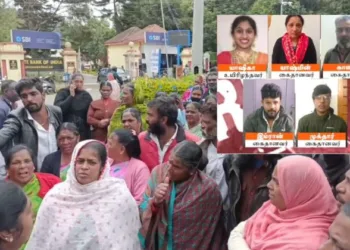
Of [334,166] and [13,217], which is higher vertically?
[13,217]

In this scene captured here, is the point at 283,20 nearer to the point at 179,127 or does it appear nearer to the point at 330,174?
the point at 330,174

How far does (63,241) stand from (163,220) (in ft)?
2.07

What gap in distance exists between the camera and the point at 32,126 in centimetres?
397

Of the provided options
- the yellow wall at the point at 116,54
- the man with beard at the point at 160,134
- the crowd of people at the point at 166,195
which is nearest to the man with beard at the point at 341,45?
the crowd of people at the point at 166,195

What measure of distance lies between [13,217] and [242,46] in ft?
5.55

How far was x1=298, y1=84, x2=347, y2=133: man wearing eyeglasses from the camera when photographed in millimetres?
2535

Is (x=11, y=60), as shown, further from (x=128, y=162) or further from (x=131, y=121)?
(x=128, y=162)

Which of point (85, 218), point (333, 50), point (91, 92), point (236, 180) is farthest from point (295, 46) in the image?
point (91, 92)

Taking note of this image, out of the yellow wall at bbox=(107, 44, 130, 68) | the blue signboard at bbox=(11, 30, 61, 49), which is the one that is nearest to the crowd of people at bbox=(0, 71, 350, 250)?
the blue signboard at bbox=(11, 30, 61, 49)

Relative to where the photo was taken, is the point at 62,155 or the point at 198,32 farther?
the point at 198,32

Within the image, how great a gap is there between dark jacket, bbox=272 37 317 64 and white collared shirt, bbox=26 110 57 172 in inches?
90.8

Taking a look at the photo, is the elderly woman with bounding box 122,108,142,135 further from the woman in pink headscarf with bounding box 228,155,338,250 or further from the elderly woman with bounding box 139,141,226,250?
the woman in pink headscarf with bounding box 228,155,338,250

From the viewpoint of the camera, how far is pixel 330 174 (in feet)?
9.95

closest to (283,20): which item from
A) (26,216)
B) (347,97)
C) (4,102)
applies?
(347,97)
